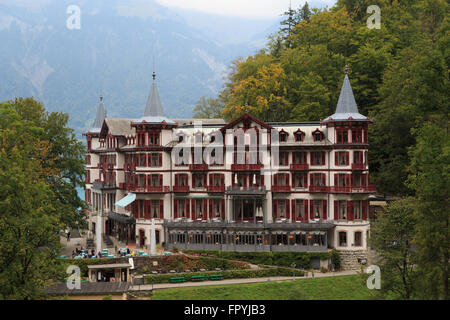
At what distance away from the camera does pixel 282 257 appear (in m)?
61.9

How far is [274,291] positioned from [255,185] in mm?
15892

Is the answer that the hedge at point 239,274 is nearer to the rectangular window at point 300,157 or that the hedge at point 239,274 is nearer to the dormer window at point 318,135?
the rectangular window at point 300,157

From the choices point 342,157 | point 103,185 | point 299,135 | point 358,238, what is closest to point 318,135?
point 299,135

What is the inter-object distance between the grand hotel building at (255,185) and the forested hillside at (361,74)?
681 cm

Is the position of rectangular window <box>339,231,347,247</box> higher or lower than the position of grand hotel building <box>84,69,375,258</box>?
lower

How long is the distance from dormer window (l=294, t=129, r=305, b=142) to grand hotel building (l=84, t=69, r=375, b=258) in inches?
6.5

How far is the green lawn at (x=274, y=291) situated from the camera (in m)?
52.9

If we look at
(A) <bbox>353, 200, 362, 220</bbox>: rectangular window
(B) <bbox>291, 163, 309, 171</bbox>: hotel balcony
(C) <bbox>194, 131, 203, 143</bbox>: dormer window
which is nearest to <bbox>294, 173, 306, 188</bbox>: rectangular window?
(B) <bbox>291, 163, 309, 171</bbox>: hotel balcony

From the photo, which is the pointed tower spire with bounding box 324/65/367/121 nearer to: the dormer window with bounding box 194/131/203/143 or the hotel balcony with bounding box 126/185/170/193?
the dormer window with bounding box 194/131/203/143

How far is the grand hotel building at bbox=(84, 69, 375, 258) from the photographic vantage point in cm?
6394

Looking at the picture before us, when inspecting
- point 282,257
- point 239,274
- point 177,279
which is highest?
point 282,257

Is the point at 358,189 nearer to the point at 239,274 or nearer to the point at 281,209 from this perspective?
the point at 281,209
